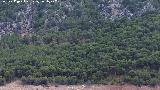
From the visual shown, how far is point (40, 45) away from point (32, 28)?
6197 mm

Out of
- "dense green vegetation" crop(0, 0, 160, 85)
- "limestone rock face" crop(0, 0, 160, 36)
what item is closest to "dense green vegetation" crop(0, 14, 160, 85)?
"dense green vegetation" crop(0, 0, 160, 85)

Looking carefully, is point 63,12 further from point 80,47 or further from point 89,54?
point 89,54

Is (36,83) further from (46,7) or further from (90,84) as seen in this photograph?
(46,7)

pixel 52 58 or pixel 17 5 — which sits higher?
pixel 17 5

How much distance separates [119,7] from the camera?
323 feet

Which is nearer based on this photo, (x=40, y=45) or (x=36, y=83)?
(x=36, y=83)

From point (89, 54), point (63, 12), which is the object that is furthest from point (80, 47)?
point (63, 12)

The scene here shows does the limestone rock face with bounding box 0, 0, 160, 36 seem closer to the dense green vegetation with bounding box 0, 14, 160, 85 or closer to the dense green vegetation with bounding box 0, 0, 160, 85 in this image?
the dense green vegetation with bounding box 0, 0, 160, 85

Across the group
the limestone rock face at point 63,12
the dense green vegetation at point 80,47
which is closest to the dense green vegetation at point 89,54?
the dense green vegetation at point 80,47

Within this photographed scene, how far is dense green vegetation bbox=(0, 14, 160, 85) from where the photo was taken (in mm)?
83750

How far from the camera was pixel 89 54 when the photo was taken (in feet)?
287

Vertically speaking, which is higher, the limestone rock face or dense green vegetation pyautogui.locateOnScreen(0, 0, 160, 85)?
the limestone rock face

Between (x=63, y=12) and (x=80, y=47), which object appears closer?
(x=80, y=47)

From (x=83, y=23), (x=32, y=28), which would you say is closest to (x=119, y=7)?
(x=83, y=23)
